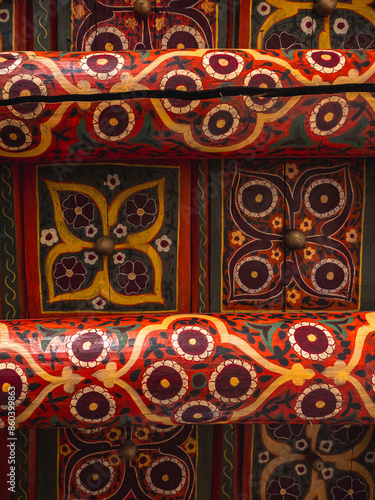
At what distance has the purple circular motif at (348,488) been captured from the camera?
1358 millimetres

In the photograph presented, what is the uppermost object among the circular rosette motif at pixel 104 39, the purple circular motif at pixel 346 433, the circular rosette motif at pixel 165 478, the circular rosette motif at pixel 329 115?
the circular rosette motif at pixel 104 39

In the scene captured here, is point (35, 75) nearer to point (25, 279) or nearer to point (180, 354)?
point (25, 279)

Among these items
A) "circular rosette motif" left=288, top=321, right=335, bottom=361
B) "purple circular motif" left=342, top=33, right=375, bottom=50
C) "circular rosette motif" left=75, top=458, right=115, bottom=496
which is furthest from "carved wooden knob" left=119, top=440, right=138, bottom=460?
"purple circular motif" left=342, top=33, right=375, bottom=50

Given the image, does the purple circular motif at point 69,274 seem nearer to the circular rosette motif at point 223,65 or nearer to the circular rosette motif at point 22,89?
the circular rosette motif at point 22,89

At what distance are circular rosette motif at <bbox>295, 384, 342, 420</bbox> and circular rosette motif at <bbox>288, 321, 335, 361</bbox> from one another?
8 cm

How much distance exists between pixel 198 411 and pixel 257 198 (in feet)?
2.10

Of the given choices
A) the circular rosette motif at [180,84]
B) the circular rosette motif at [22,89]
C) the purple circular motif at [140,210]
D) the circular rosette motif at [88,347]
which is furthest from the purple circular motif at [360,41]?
the circular rosette motif at [88,347]

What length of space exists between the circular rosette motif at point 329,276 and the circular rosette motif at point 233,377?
1.23ft

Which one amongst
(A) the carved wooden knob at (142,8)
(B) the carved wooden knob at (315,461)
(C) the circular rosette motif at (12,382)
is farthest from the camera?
(B) the carved wooden knob at (315,461)

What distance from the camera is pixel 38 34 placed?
1.19 m

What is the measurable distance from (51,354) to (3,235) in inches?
16.5

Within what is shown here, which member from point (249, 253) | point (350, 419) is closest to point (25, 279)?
point (249, 253)

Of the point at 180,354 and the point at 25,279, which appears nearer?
the point at 180,354

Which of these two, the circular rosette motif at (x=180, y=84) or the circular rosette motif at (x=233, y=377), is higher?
the circular rosette motif at (x=180, y=84)
